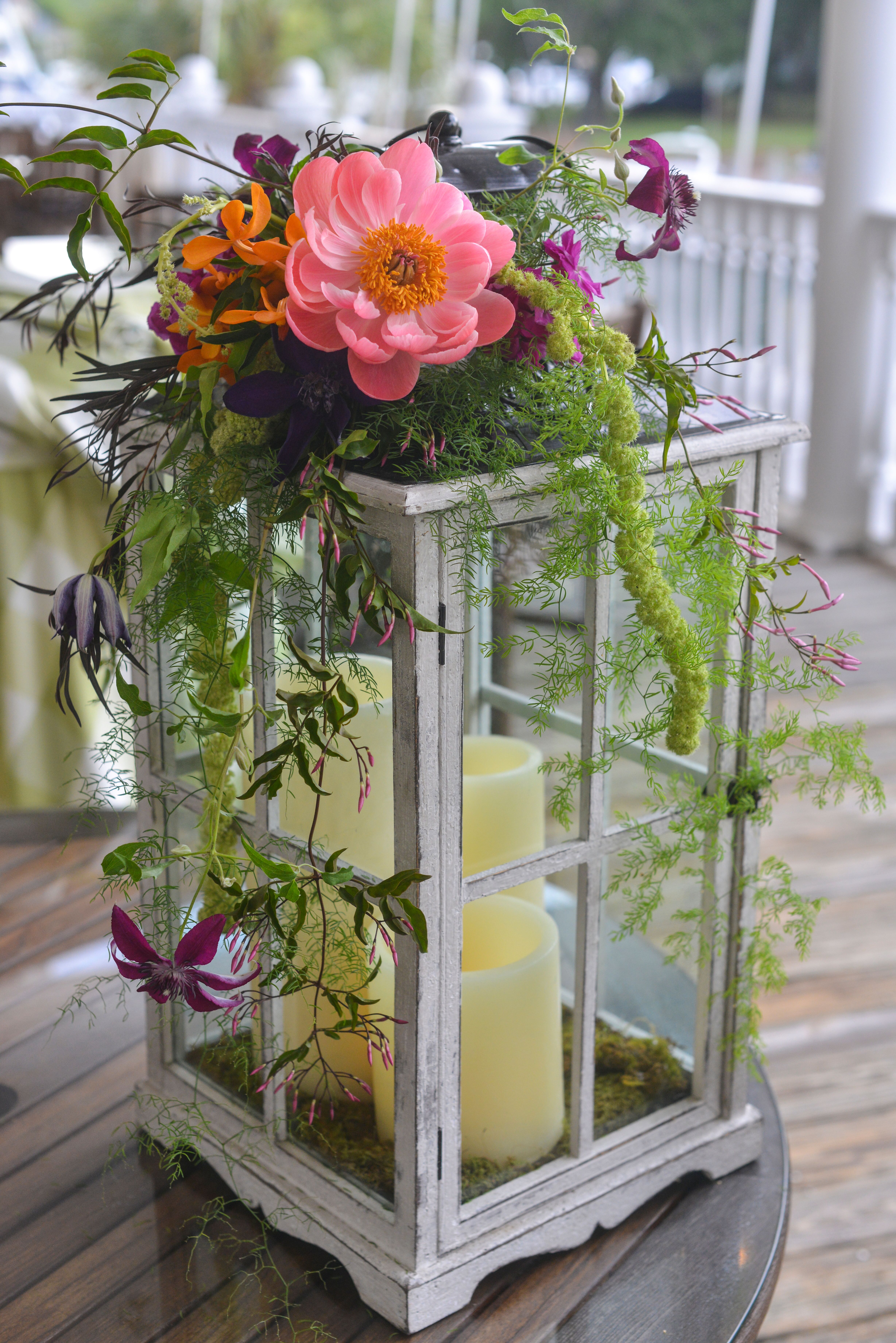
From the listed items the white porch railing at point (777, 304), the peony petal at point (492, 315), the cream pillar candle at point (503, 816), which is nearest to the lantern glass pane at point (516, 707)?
the cream pillar candle at point (503, 816)

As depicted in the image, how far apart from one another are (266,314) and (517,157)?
0.60ft

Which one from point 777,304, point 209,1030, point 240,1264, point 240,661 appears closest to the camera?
point 240,661

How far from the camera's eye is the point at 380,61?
30.9 ft

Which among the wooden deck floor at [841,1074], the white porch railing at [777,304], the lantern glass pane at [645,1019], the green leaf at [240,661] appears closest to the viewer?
the green leaf at [240,661]

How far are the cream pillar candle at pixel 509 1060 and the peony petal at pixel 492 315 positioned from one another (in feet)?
1.22

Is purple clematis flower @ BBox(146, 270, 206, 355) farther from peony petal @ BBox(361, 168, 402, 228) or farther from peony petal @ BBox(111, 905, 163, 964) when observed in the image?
peony petal @ BBox(111, 905, 163, 964)

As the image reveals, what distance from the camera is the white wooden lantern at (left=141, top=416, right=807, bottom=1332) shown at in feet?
2.12

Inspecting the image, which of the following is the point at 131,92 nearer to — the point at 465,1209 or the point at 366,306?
the point at 366,306

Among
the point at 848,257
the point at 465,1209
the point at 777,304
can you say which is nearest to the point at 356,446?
the point at 465,1209

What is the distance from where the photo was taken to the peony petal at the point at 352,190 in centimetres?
55

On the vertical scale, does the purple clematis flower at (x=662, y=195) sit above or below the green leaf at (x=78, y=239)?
above

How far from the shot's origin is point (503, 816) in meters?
0.84

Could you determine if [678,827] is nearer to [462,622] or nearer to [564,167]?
[462,622]

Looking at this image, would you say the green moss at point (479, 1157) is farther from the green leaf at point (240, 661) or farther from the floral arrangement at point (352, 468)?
the green leaf at point (240, 661)
